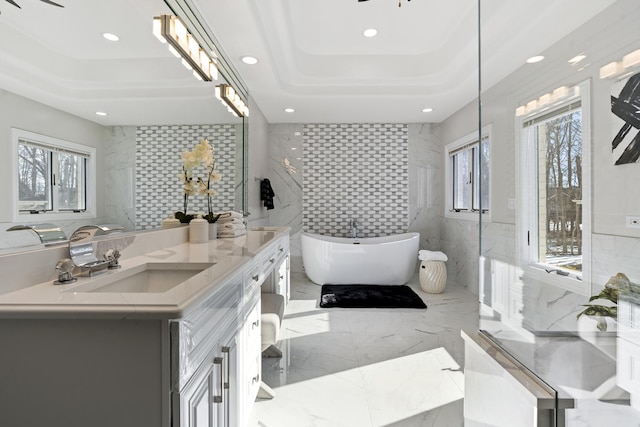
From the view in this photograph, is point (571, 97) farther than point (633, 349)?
Yes

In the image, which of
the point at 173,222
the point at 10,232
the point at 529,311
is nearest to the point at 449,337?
the point at 529,311

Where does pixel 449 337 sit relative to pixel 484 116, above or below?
below

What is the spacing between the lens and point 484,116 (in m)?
1.66

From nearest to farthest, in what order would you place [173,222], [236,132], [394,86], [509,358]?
1. [509,358]
2. [173,222]
3. [236,132]
4. [394,86]

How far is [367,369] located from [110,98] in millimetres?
2102

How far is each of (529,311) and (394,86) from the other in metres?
2.98

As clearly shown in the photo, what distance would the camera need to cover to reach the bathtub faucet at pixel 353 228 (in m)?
5.25

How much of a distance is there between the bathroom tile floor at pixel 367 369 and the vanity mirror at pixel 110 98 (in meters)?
1.23

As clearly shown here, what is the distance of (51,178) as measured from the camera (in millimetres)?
1177

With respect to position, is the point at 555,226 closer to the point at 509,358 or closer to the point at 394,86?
the point at 509,358

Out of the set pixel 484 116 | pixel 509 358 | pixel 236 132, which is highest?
pixel 236 132

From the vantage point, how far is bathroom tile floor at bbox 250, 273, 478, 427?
5.76 feet

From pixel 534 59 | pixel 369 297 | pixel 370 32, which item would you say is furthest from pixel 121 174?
pixel 369 297

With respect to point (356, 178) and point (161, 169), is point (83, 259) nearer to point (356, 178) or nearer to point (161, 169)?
point (161, 169)
